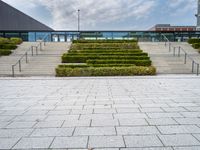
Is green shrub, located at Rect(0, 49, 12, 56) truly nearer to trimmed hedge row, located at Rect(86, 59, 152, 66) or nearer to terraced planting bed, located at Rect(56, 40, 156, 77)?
terraced planting bed, located at Rect(56, 40, 156, 77)

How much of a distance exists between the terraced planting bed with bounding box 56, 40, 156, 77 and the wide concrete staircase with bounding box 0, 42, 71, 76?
4.41 feet

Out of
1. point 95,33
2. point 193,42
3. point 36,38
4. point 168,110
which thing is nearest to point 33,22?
point 36,38

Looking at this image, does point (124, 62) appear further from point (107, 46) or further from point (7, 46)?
point (7, 46)

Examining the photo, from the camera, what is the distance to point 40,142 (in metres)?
3.66

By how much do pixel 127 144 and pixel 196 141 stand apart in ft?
3.82

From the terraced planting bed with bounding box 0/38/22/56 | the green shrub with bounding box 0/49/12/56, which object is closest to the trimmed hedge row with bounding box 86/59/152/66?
the green shrub with bounding box 0/49/12/56

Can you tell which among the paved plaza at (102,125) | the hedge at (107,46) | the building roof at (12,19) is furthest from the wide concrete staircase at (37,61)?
the building roof at (12,19)

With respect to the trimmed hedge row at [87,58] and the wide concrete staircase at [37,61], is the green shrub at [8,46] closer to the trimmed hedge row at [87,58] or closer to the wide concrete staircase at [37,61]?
the wide concrete staircase at [37,61]

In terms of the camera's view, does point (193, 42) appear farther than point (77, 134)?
Yes

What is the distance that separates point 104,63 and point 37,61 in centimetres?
658

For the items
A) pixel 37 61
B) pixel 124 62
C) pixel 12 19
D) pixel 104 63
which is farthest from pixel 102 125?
pixel 12 19

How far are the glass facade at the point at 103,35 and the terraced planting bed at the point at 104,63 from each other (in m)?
7.39

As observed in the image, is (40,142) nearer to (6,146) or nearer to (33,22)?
(6,146)

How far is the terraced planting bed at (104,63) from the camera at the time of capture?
15570 mm
